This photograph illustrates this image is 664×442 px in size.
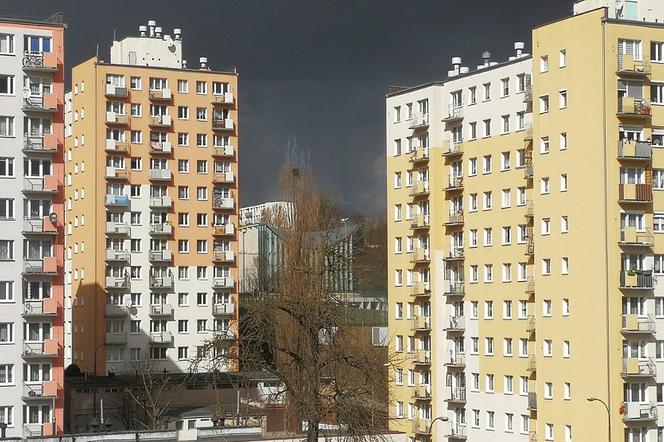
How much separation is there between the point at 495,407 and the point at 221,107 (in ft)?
178

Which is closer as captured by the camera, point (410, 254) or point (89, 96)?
point (410, 254)

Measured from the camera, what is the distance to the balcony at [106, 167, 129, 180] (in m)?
135

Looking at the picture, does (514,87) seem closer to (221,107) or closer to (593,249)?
(593,249)

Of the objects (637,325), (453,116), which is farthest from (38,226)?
(637,325)

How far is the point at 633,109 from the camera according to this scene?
289 feet

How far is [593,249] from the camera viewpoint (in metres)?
87.8

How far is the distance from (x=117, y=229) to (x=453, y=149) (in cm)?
4397

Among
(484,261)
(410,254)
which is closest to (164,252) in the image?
(410,254)

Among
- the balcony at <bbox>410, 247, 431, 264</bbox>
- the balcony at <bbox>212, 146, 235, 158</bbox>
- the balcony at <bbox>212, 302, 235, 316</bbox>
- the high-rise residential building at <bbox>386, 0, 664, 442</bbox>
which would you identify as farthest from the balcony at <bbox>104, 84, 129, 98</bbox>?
the balcony at <bbox>410, 247, 431, 264</bbox>

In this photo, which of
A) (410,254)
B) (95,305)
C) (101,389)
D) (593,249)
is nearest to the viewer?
(593,249)

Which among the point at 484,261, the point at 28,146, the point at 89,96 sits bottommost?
the point at 484,261

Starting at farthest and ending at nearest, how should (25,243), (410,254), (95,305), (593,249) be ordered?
(95,305)
(410,254)
(25,243)
(593,249)

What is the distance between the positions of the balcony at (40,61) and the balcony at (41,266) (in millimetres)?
12863

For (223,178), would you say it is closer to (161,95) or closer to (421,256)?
(161,95)
